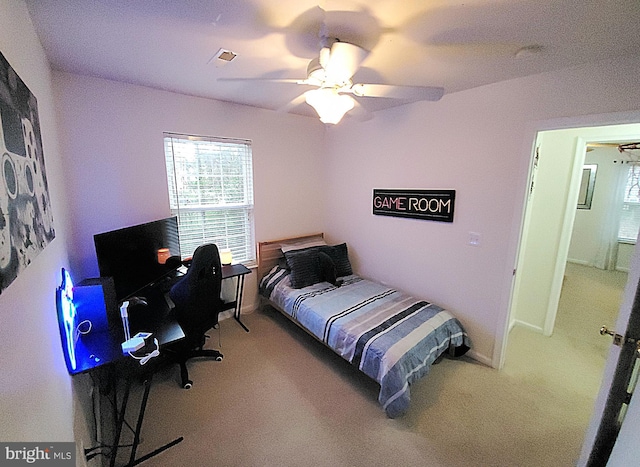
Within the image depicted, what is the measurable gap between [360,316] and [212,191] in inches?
82.1

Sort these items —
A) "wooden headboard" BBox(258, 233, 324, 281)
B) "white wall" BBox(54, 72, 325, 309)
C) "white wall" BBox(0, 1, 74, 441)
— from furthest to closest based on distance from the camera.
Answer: "wooden headboard" BBox(258, 233, 324, 281)
"white wall" BBox(54, 72, 325, 309)
"white wall" BBox(0, 1, 74, 441)

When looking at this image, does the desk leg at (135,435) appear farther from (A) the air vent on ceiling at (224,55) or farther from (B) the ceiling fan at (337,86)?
(A) the air vent on ceiling at (224,55)

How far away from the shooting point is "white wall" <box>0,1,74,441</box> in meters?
0.73

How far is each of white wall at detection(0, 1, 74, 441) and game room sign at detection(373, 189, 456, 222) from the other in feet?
9.22

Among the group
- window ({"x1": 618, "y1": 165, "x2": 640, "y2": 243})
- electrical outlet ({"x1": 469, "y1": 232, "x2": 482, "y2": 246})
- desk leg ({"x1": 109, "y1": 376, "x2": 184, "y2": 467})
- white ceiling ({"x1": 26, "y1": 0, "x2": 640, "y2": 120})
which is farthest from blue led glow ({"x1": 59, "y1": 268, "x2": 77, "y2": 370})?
Result: window ({"x1": 618, "y1": 165, "x2": 640, "y2": 243})

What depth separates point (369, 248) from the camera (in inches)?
135

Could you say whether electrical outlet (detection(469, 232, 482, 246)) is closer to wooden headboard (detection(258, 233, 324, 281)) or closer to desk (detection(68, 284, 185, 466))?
wooden headboard (detection(258, 233, 324, 281))

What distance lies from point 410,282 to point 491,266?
0.86 m

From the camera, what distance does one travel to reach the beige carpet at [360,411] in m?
1.65

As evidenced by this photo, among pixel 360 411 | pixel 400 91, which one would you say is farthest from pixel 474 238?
pixel 360 411

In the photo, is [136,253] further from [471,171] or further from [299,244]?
[471,171]

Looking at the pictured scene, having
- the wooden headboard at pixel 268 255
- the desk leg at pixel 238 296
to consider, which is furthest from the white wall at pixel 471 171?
the desk leg at pixel 238 296

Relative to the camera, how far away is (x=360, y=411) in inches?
77.5

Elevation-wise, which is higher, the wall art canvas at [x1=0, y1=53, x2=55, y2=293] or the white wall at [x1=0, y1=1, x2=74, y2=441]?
the wall art canvas at [x1=0, y1=53, x2=55, y2=293]
